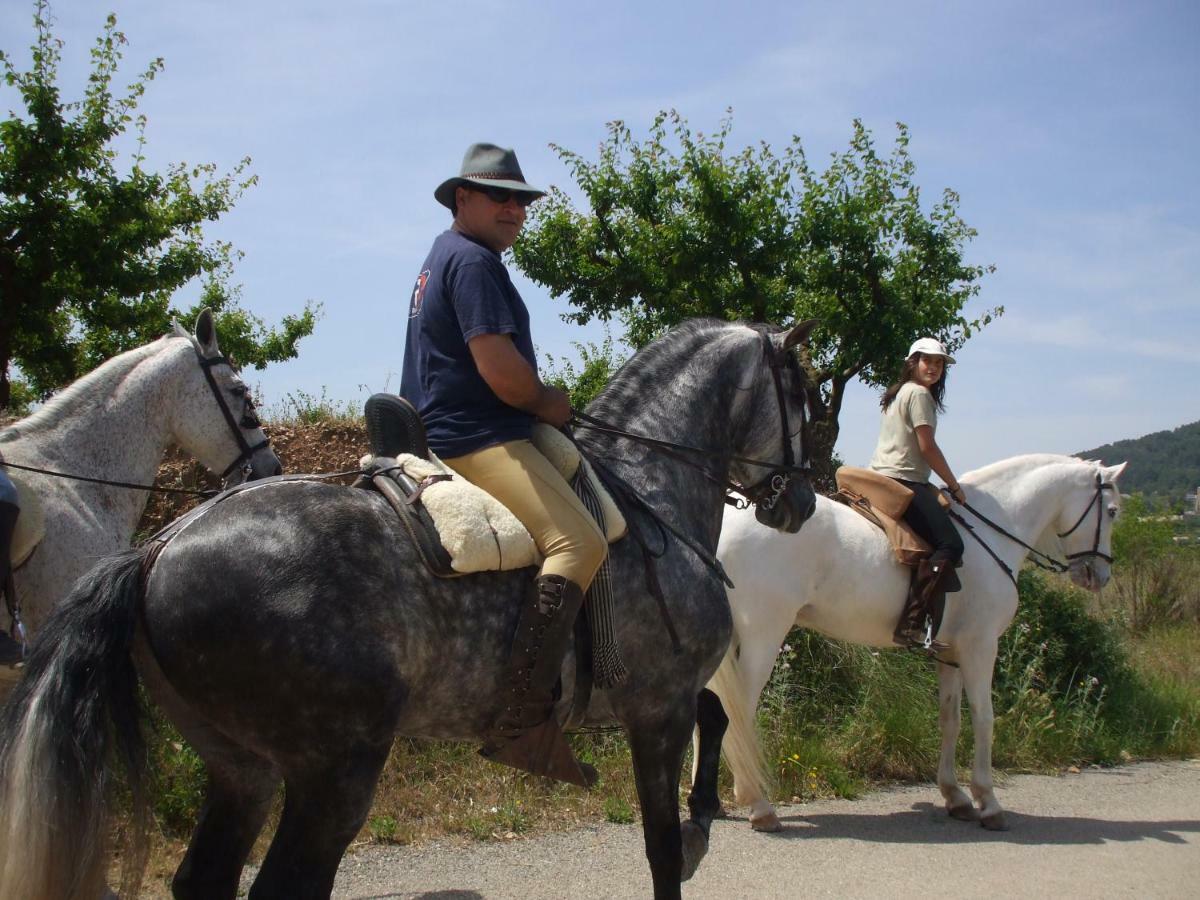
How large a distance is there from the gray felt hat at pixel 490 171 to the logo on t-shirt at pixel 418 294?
372 mm

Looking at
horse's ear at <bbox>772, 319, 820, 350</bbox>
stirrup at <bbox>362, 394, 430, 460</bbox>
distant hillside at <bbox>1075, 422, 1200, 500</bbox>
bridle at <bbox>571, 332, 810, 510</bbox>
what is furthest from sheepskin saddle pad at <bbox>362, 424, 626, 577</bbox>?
distant hillside at <bbox>1075, 422, 1200, 500</bbox>

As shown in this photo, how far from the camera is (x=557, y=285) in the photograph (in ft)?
48.2

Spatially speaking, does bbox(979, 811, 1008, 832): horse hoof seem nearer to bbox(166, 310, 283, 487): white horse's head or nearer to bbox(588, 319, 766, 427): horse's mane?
bbox(588, 319, 766, 427): horse's mane

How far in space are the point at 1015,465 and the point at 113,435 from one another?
21.4ft

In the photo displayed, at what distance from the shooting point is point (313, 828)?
315 cm

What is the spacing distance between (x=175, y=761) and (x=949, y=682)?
210 inches

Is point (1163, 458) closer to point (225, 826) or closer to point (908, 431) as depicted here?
point (908, 431)

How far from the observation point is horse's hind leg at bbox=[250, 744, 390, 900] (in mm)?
3125

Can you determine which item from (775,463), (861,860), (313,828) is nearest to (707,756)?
(861,860)

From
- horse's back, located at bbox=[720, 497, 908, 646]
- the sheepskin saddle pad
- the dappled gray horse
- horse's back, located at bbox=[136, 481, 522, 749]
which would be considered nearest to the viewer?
the dappled gray horse

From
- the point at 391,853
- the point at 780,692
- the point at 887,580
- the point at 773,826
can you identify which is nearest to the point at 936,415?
the point at 887,580

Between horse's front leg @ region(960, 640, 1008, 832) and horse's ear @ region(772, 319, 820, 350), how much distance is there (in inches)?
141

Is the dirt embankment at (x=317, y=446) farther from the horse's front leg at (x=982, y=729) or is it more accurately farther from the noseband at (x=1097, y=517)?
the noseband at (x=1097, y=517)

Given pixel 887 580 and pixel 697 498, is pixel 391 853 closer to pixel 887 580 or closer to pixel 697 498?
pixel 697 498
